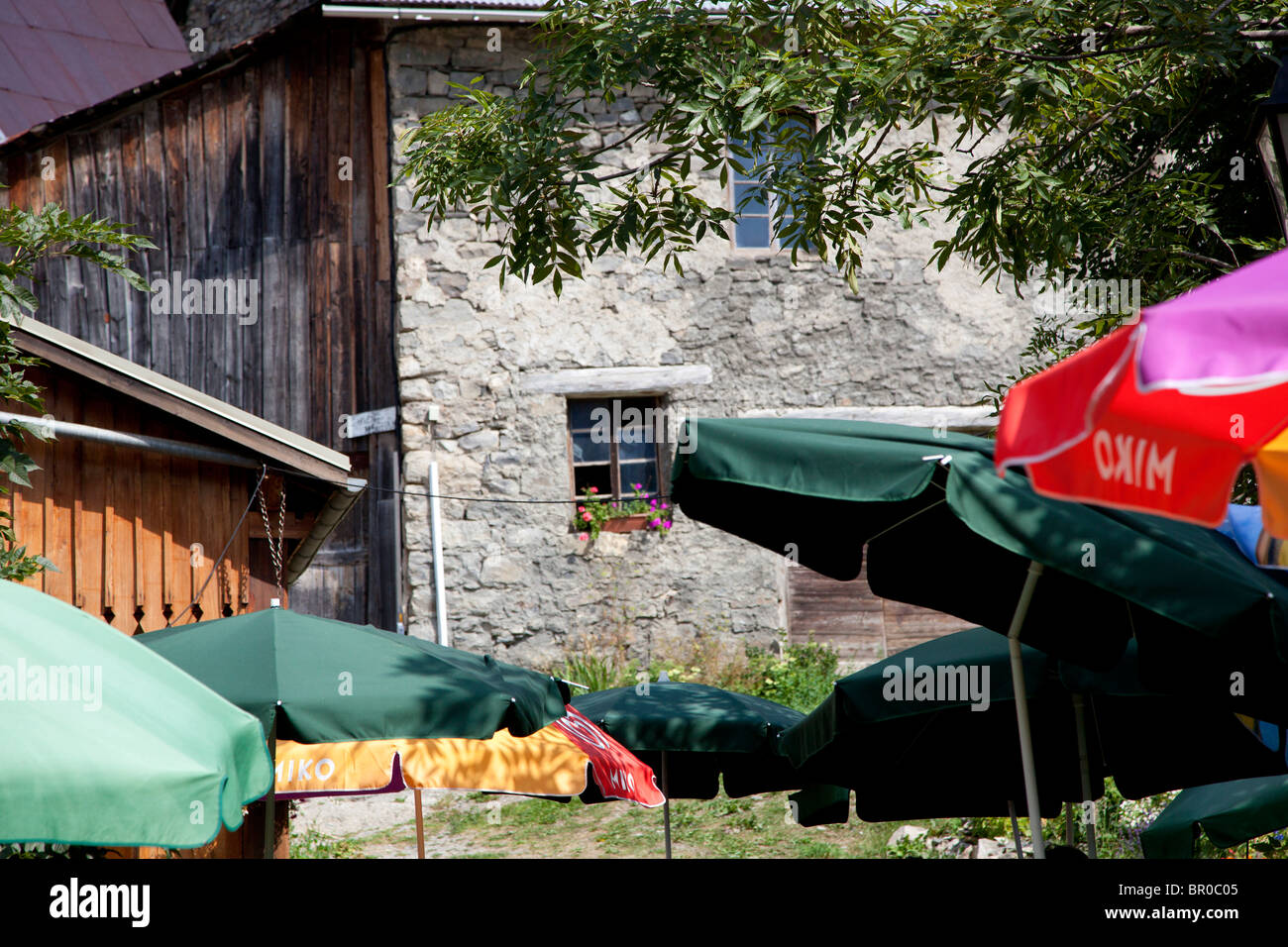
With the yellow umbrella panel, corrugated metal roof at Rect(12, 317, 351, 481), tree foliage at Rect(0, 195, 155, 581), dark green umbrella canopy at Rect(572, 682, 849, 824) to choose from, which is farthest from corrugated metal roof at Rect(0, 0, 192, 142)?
the yellow umbrella panel

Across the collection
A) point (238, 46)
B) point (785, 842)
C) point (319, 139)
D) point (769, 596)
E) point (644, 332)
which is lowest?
point (785, 842)

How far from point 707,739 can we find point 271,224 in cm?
736

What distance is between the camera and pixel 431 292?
10.7 meters

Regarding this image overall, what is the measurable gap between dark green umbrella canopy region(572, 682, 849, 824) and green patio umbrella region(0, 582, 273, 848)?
3.27 m

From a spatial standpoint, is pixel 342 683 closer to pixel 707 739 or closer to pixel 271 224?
pixel 707 739

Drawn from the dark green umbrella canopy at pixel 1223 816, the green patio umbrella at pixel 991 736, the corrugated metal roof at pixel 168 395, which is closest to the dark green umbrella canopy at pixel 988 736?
the green patio umbrella at pixel 991 736

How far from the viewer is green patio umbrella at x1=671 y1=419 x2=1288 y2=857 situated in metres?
3.00

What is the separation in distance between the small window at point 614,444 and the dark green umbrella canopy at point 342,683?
6480mm

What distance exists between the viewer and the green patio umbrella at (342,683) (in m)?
3.88

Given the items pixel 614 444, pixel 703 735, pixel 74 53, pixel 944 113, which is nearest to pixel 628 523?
pixel 614 444

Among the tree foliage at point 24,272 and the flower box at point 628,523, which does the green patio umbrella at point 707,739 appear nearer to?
the tree foliage at point 24,272
